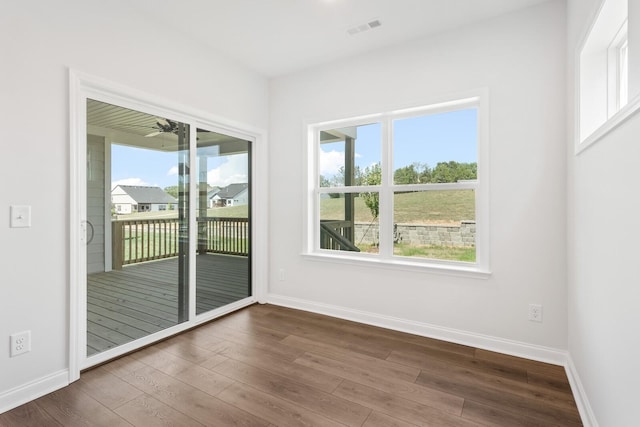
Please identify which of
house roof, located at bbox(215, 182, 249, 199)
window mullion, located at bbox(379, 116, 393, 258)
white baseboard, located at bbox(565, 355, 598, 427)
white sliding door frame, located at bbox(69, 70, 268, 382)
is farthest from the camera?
house roof, located at bbox(215, 182, 249, 199)

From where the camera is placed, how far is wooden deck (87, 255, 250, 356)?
238 centimetres

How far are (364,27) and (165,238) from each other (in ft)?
8.54

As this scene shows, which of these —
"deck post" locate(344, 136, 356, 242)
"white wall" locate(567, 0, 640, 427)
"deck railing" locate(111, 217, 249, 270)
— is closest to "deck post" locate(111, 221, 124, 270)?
"deck railing" locate(111, 217, 249, 270)

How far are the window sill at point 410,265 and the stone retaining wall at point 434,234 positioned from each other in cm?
19

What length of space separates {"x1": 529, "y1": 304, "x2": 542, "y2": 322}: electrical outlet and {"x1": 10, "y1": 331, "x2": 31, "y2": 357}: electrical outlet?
3.49m

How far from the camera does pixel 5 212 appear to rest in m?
1.84

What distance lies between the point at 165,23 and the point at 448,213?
9.84 ft

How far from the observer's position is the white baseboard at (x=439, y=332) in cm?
242

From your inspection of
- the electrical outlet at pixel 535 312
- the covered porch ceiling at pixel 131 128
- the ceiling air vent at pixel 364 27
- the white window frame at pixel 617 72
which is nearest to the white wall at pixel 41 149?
the covered porch ceiling at pixel 131 128

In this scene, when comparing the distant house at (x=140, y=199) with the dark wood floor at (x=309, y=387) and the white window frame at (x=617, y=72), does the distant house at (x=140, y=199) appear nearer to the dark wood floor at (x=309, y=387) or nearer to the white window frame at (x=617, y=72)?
the dark wood floor at (x=309, y=387)

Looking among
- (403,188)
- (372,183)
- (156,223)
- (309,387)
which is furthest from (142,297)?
(403,188)

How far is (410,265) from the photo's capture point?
2.98 m

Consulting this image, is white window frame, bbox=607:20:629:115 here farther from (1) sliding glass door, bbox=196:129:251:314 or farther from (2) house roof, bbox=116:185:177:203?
(2) house roof, bbox=116:185:177:203

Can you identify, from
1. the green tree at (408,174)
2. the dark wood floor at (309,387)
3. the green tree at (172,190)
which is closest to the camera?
the dark wood floor at (309,387)
